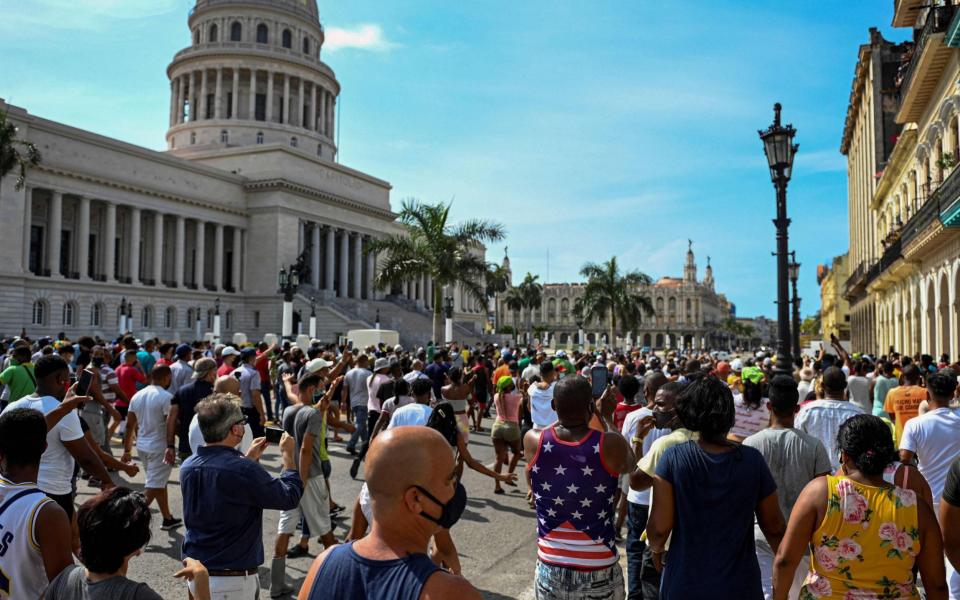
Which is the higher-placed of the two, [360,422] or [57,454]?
[57,454]

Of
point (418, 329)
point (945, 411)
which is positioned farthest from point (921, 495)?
point (418, 329)

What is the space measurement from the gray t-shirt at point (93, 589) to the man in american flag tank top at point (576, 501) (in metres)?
2.10

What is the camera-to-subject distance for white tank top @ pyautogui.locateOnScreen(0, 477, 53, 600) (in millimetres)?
3193

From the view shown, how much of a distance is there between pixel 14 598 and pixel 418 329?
57152 mm

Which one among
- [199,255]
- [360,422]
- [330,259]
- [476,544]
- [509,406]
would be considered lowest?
[476,544]

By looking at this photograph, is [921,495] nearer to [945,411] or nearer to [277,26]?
[945,411]

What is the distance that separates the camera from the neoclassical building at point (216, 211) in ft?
146

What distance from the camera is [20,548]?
10.5ft

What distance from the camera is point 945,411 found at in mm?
5410

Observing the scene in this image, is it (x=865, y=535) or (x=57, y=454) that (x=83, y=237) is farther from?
(x=865, y=535)

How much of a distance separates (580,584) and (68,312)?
164 ft

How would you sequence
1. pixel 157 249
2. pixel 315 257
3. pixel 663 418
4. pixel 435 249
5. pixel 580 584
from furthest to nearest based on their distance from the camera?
pixel 315 257 → pixel 157 249 → pixel 435 249 → pixel 663 418 → pixel 580 584

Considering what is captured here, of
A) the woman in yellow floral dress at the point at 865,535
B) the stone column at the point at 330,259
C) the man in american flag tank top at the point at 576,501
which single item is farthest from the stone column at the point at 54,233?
the woman in yellow floral dress at the point at 865,535

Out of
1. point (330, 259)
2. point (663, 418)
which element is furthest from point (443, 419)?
point (330, 259)
